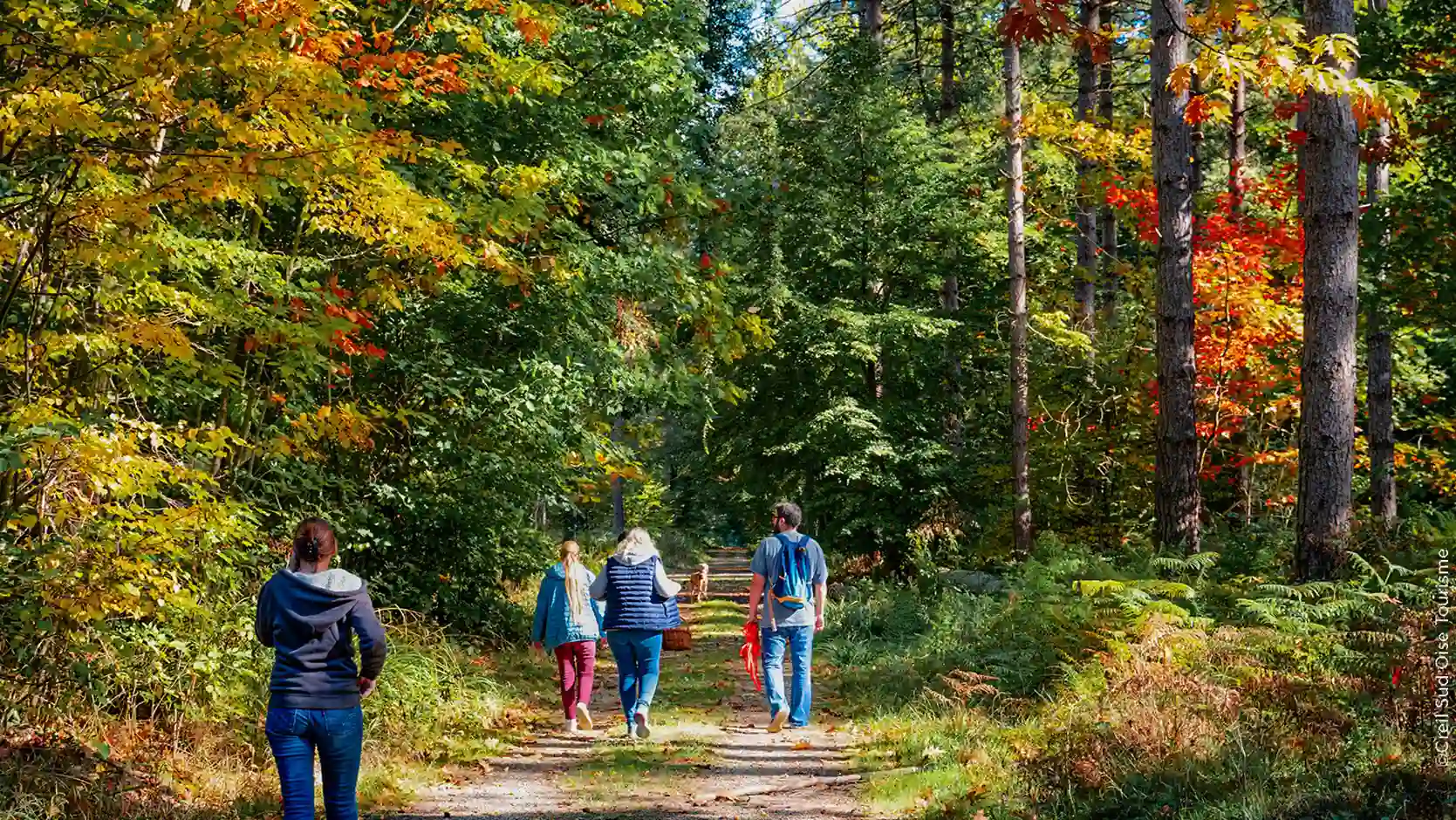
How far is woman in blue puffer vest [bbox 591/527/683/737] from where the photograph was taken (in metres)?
10.9

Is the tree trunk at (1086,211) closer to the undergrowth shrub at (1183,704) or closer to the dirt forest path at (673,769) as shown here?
the undergrowth shrub at (1183,704)

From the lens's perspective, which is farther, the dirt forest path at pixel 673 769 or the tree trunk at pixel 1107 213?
the tree trunk at pixel 1107 213

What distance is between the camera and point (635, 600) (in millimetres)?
10914

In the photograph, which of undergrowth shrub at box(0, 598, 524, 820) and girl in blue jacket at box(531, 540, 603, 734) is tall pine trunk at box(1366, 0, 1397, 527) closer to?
girl in blue jacket at box(531, 540, 603, 734)

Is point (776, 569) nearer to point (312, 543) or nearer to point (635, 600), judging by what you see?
point (635, 600)

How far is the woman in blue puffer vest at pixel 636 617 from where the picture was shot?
35.7 ft

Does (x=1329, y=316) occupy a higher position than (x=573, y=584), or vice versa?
(x=1329, y=316)

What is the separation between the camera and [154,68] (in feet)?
22.2

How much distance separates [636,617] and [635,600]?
15cm

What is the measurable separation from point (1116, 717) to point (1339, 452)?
386 cm

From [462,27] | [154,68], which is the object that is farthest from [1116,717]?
[462,27]

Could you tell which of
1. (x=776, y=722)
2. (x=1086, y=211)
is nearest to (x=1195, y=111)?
(x=776, y=722)

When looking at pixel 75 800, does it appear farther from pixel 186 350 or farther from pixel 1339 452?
pixel 1339 452

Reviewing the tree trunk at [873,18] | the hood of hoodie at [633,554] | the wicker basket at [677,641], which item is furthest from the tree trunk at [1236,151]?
the hood of hoodie at [633,554]
